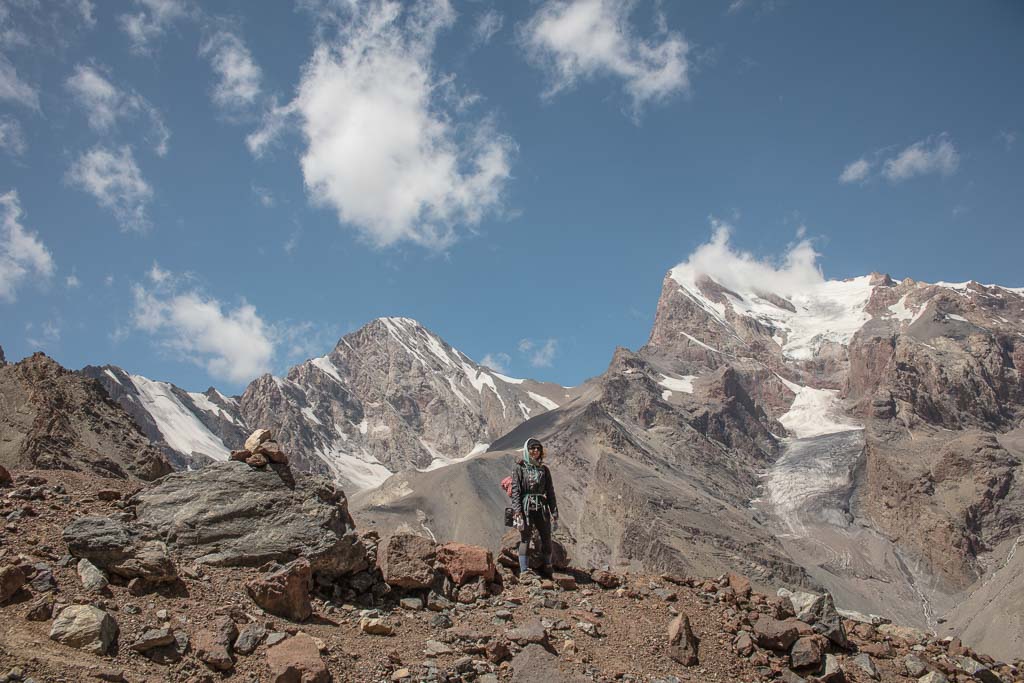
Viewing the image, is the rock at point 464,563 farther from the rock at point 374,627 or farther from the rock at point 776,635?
the rock at point 776,635

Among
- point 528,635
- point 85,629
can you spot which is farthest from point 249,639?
point 528,635

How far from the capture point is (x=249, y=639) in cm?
815

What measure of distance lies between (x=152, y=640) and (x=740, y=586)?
10.3 m

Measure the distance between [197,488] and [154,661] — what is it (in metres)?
3.63

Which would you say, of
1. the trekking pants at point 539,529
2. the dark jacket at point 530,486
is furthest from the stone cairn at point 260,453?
the trekking pants at point 539,529

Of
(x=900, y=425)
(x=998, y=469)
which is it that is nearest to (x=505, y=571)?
(x=998, y=469)

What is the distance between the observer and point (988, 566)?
416 ft

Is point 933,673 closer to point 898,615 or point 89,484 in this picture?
point 89,484

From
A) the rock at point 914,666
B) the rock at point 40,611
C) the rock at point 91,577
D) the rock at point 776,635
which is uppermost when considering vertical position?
the rock at point 91,577

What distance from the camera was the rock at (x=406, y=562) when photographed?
1083 centimetres

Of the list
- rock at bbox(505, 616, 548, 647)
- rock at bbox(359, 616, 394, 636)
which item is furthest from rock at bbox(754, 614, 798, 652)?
rock at bbox(359, 616, 394, 636)

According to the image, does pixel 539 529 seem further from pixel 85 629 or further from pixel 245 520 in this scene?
pixel 85 629

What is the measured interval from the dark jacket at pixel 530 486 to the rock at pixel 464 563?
55.8 inches

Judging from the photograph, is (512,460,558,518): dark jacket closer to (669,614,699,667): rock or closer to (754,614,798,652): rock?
(669,614,699,667): rock
